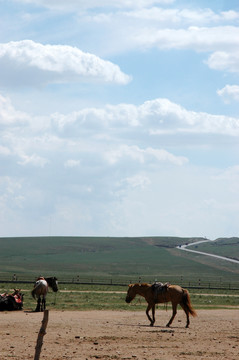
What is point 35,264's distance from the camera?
173000 mm

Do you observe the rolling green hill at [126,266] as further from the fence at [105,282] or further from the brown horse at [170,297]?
the brown horse at [170,297]

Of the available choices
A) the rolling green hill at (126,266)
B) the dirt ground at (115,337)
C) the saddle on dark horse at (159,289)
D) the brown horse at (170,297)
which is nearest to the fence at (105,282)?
the rolling green hill at (126,266)

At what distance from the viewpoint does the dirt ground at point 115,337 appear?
20375 mm

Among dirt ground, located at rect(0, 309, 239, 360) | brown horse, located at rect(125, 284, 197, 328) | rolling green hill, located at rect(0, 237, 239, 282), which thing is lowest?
dirt ground, located at rect(0, 309, 239, 360)

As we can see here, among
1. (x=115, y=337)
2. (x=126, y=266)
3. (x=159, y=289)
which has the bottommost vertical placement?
(x=115, y=337)

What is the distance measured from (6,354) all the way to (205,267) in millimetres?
139615

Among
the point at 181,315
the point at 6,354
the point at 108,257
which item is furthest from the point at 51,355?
the point at 108,257

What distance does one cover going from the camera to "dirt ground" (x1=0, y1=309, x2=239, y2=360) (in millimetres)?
20375

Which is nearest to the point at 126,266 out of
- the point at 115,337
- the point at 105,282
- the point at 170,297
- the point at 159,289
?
the point at 105,282

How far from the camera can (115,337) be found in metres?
24.2

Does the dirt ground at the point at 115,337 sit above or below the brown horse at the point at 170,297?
below

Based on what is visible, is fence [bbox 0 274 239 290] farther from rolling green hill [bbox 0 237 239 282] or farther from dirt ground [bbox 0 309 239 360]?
dirt ground [bbox 0 309 239 360]

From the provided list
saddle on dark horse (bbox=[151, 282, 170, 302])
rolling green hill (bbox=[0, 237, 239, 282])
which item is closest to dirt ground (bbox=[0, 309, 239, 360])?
saddle on dark horse (bbox=[151, 282, 170, 302])

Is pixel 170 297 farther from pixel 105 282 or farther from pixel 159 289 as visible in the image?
pixel 105 282
